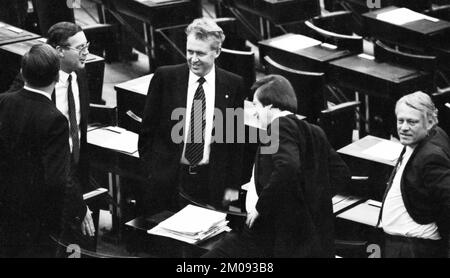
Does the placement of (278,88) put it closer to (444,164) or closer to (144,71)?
(444,164)

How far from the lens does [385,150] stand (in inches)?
195

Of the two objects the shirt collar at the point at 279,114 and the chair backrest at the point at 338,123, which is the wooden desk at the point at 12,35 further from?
the shirt collar at the point at 279,114

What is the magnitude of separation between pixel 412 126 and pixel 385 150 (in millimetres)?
1060

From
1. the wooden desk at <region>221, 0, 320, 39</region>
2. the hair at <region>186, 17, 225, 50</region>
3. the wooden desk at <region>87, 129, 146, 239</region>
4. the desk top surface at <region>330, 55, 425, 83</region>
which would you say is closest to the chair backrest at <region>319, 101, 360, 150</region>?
the desk top surface at <region>330, 55, 425, 83</region>

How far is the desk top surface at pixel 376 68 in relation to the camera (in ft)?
19.3

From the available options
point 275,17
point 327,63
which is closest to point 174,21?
point 275,17

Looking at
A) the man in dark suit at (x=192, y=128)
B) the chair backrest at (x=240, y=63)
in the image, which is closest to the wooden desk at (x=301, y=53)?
the chair backrest at (x=240, y=63)

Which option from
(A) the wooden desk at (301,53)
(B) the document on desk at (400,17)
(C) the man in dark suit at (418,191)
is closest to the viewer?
(C) the man in dark suit at (418,191)

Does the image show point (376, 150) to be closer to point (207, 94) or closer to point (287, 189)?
point (207, 94)

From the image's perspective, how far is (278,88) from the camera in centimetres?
366

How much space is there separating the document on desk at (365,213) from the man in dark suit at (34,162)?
136 centimetres

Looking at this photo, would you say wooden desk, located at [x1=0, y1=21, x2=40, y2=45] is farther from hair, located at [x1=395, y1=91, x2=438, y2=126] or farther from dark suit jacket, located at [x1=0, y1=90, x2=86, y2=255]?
hair, located at [x1=395, y1=91, x2=438, y2=126]

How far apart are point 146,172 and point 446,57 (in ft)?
9.38

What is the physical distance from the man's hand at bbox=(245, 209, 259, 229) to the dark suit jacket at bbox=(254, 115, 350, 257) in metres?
0.02
